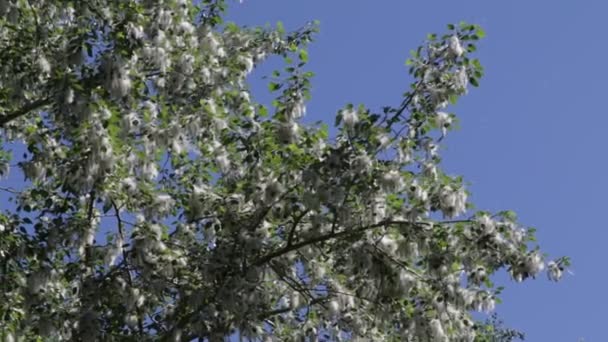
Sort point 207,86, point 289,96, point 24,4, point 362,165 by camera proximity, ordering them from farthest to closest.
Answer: point 207,86, point 24,4, point 289,96, point 362,165

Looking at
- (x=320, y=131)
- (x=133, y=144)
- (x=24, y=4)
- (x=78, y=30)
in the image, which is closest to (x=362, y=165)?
(x=320, y=131)

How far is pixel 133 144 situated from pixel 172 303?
204 cm

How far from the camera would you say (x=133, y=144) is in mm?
12078

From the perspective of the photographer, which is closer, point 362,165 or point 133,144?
point 362,165

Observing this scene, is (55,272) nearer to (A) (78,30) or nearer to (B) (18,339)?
(B) (18,339)

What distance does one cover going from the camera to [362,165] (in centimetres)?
1124

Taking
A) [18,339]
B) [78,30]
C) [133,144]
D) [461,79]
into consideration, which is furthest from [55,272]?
[461,79]

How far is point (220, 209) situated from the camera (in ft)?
40.3

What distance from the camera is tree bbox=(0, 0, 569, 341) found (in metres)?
11.6

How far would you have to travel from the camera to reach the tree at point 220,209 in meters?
11.6

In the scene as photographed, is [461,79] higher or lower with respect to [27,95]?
lower

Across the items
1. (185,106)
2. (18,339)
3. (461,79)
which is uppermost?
(185,106)

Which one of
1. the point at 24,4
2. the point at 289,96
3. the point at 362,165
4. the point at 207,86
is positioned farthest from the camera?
the point at 207,86

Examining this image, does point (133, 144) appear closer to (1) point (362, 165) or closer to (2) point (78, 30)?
(2) point (78, 30)
